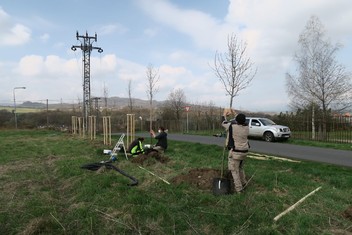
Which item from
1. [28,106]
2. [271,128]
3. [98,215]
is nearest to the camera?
[98,215]

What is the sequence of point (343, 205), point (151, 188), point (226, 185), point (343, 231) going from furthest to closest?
1. point (151, 188)
2. point (226, 185)
3. point (343, 205)
4. point (343, 231)

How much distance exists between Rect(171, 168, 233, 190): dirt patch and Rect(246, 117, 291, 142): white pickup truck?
1626cm

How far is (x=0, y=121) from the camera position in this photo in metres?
50.4

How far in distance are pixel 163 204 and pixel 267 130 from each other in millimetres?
19262

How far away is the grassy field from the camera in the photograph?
5.81m

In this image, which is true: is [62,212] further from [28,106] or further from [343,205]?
[28,106]

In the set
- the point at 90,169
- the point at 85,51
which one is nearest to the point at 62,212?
the point at 90,169

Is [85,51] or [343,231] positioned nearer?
[343,231]

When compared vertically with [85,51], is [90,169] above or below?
below

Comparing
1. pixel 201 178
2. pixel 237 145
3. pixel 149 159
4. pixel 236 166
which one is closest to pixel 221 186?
pixel 236 166

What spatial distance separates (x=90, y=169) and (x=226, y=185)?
508 centimetres

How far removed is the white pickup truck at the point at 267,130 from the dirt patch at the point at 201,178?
53.3 ft

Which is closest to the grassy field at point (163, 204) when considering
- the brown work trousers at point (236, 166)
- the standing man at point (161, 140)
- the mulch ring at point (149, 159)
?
the brown work trousers at point (236, 166)

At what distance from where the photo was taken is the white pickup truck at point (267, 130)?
2439 cm
